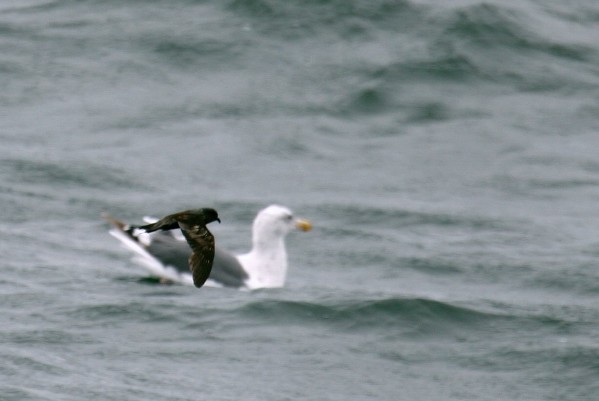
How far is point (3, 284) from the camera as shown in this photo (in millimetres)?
12883

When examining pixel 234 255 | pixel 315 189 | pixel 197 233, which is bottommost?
pixel 234 255

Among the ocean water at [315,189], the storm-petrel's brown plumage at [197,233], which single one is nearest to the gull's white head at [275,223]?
the ocean water at [315,189]

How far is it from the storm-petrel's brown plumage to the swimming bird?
4.53 meters

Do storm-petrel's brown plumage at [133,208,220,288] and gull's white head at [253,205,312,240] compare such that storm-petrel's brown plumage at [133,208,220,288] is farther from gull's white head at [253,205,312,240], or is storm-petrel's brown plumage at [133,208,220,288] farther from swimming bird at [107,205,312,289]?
gull's white head at [253,205,312,240]

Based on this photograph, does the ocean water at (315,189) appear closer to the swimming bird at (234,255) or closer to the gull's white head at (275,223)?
the swimming bird at (234,255)

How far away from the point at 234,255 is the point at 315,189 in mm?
2023

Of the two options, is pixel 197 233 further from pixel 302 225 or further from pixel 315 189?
pixel 315 189

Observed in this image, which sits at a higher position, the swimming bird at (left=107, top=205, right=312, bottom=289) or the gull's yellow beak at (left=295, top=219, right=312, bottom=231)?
the gull's yellow beak at (left=295, top=219, right=312, bottom=231)

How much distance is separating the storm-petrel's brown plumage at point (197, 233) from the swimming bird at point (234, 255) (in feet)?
14.9

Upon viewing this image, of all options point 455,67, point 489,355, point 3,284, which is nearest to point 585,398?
point 489,355

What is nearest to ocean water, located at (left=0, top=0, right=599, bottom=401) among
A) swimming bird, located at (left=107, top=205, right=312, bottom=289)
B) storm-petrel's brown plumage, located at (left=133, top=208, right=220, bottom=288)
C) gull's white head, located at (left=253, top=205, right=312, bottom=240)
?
swimming bird, located at (left=107, top=205, right=312, bottom=289)

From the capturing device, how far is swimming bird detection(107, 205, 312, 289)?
13.5m

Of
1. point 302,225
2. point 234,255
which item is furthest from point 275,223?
point 234,255

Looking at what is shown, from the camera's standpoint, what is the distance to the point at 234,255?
1399 centimetres
